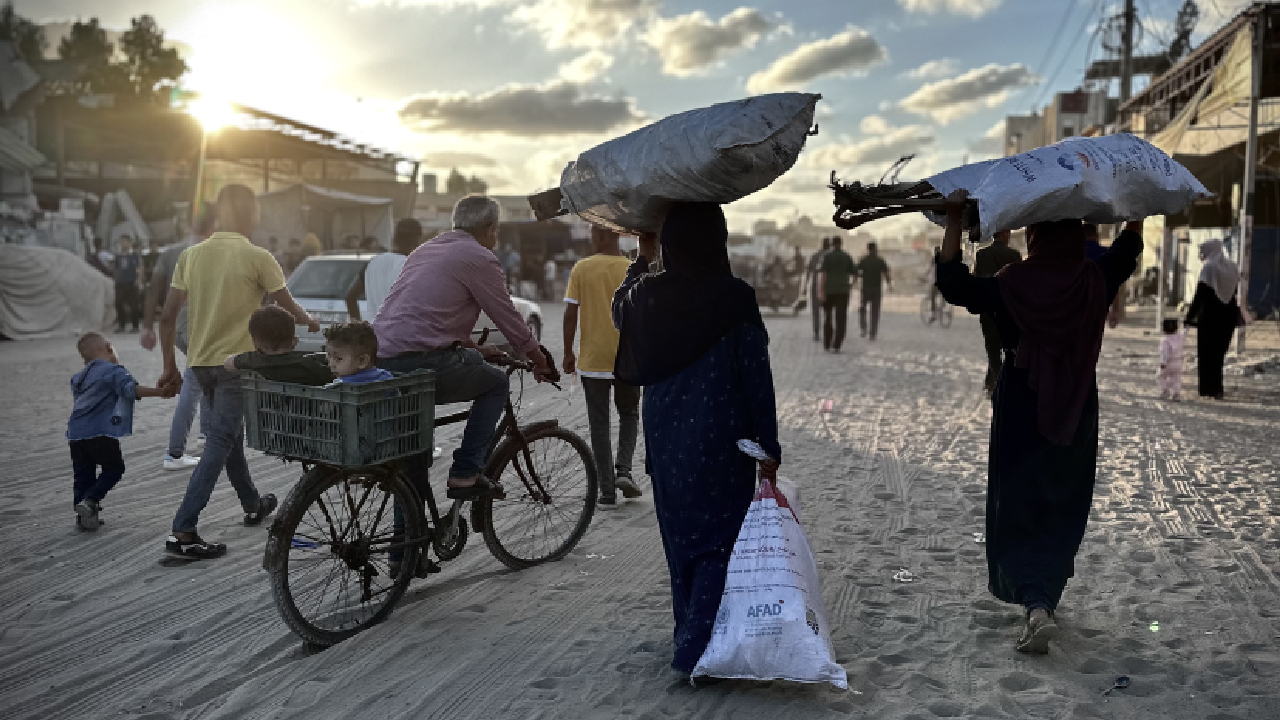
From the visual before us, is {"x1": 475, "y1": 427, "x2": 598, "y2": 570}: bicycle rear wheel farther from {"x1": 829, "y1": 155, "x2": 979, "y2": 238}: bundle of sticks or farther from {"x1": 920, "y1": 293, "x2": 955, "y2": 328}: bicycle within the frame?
{"x1": 920, "y1": 293, "x2": 955, "y2": 328}: bicycle

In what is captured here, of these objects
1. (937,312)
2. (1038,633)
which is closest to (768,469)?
(1038,633)

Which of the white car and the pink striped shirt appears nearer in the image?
the pink striped shirt

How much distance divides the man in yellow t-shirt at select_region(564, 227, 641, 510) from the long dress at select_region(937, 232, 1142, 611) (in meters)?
2.79

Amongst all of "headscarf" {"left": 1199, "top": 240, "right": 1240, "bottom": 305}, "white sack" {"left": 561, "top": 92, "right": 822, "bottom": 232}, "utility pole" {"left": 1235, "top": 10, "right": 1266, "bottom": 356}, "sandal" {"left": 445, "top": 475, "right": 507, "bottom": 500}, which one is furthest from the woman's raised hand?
"utility pole" {"left": 1235, "top": 10, "right": 1266, "bottom": 356}

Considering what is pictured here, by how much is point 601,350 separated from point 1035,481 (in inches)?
120

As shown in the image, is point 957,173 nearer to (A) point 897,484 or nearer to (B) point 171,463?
(A) point 897,484

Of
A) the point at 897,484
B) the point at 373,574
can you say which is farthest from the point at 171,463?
the point at 897,484

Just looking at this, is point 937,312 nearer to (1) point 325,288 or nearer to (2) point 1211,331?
(2) point 1211,331

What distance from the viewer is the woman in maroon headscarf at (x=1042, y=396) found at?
156 inches

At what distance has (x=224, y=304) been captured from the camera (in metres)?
5.56

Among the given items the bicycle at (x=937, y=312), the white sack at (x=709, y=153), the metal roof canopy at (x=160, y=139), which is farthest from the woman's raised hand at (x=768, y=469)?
the metal roof canopy at (x=160, y=139)

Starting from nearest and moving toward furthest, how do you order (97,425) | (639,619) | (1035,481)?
(1035,481) < (639,619) < (97,425)

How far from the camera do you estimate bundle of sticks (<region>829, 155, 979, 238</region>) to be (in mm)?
3840

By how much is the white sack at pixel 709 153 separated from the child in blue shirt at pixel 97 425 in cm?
364
